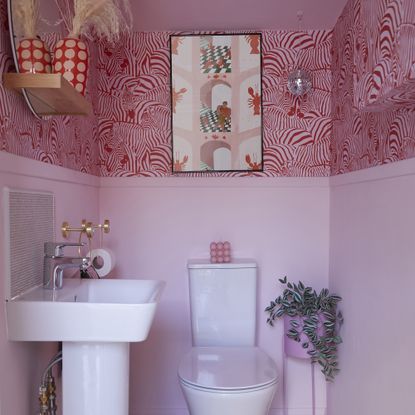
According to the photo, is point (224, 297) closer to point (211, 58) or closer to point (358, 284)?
point (358, 284)

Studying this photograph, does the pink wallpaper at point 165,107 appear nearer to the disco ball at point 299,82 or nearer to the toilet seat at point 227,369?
the disco ball at point 299,82

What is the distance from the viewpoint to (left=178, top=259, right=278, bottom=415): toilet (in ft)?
5.04

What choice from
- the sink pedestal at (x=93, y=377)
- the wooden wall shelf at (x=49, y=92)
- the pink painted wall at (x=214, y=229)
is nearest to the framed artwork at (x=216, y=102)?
the pink painted wall at (x=214, y=229)

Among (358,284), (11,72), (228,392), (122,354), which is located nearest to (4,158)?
(11,72)

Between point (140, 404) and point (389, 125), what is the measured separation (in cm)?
197

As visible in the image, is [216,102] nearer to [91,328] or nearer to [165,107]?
[165,107]

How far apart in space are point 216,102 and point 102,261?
108cm

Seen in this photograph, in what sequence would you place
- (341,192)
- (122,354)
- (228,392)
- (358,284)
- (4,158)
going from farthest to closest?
(341,192) < (358,284) < (228,392) < (122,354) < (4,158)

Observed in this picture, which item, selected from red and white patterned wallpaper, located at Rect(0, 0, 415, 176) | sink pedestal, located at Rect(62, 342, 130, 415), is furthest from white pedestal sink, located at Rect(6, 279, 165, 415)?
red and white patterned wallpaper, located at Rect(0, 0, 415, 176)

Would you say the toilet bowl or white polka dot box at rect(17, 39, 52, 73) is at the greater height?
white polka dot box at rect(17, 39, 52, 73)

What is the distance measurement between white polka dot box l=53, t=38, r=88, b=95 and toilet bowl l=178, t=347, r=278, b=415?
3.98 ft

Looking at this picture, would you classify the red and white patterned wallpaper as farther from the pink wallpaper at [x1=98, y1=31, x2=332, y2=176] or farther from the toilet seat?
the toilet seat

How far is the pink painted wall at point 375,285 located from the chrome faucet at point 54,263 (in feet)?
3.57

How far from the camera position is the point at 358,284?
178 centimetres
